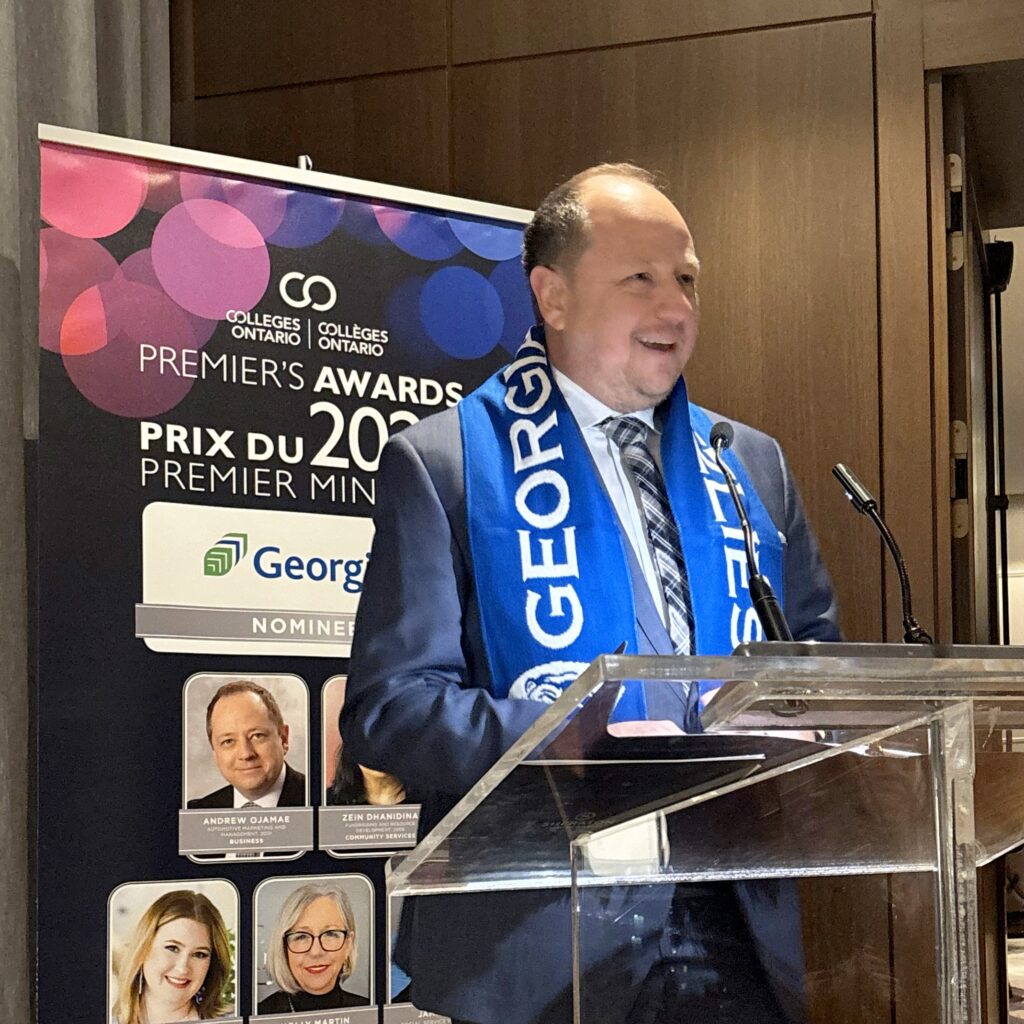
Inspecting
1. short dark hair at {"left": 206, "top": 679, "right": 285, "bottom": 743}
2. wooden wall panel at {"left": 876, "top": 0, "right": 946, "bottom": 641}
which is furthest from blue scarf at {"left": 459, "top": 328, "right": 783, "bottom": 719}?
short dark hair at {"left": 206, "top": 679, "right": 285, "bottom": 743}

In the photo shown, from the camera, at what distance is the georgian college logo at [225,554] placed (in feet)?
8.34

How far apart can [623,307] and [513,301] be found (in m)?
0.22

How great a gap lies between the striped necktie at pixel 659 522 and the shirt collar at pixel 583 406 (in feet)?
0.04

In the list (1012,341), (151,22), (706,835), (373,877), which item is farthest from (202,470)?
(1012,341)

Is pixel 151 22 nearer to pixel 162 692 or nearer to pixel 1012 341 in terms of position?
pixel 162 692

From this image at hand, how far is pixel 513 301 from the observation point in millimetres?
2879

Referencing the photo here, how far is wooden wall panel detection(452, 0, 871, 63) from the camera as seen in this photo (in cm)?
307

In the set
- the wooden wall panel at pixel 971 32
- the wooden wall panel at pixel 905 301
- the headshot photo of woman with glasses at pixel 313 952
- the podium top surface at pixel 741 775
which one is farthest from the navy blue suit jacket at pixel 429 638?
the podium top surface at pixel 741 775

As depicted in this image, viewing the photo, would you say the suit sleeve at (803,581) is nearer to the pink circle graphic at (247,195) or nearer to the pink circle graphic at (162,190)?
the pink circle graphic at (247,195)

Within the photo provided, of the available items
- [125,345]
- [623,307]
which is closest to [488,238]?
[623,307]

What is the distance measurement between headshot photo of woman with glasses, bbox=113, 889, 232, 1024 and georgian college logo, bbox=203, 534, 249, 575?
0.53 m

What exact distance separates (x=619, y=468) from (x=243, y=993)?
116 centimetres

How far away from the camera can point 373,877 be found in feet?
8.49

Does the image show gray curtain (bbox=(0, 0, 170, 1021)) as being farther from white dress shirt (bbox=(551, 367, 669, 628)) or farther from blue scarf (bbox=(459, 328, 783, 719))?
white dress shirt (bbox=(551, 367, 669, 628))
